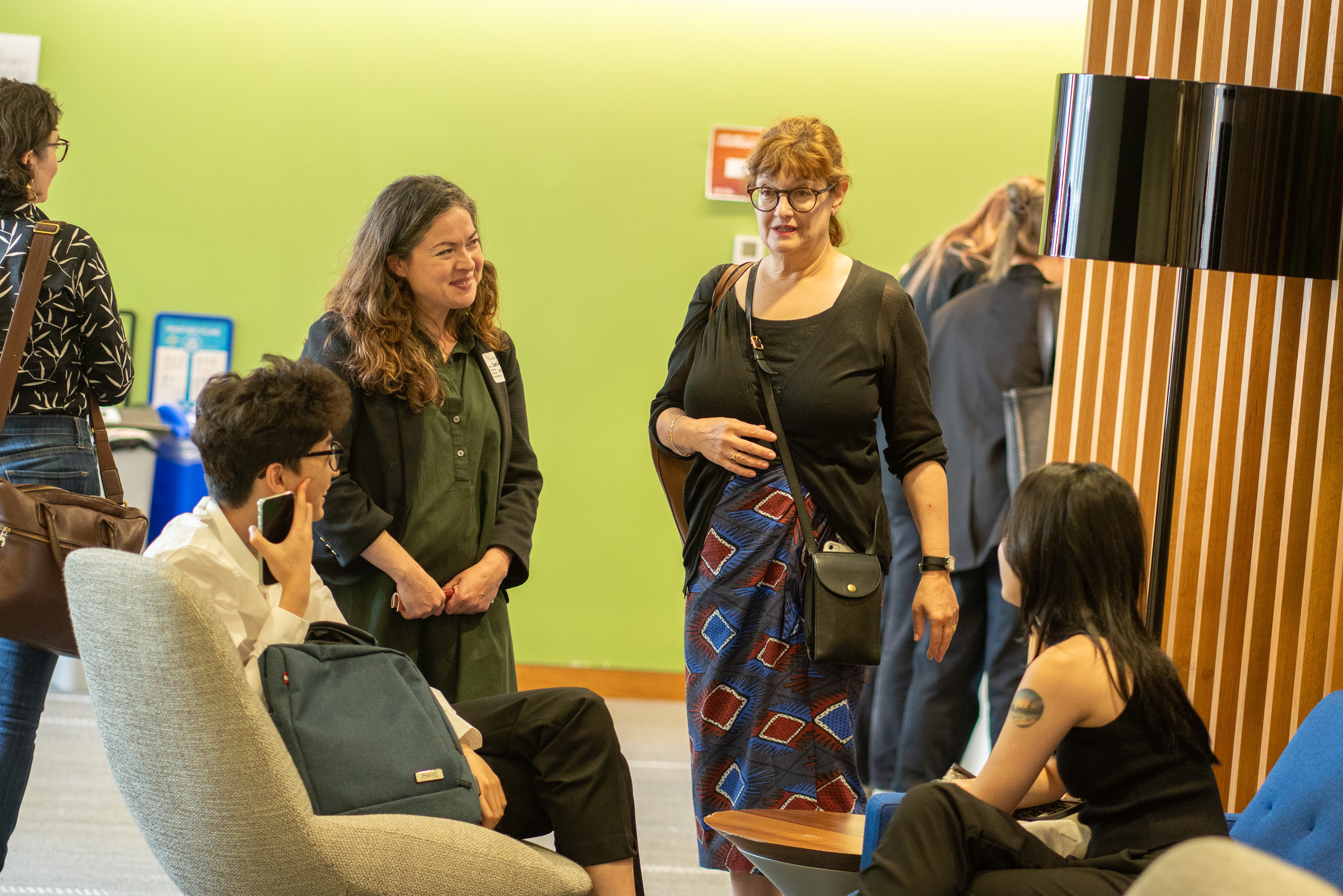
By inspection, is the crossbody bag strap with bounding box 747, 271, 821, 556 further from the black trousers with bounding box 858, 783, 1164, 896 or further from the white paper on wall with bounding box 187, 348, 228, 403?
the white paper on wall with bounding box 187, 348, 228, 403

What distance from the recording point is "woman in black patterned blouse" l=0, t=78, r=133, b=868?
2.55 metres

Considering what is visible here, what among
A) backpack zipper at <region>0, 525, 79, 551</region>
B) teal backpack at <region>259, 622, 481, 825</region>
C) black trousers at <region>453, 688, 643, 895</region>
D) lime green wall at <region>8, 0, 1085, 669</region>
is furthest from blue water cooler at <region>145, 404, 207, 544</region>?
teal backpack at <region>259, 622, 481, 825</region>

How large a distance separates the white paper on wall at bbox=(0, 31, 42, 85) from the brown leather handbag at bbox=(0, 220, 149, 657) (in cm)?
283

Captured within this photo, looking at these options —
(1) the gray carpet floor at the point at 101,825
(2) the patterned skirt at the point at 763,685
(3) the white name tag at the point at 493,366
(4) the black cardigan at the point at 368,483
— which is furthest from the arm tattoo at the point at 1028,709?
(1) the gray carpet floor at the point at 101,825

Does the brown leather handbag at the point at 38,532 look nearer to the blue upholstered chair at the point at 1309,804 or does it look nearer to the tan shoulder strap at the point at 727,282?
the tan shoulder strap at the point at 727,282

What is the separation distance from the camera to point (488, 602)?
249cm

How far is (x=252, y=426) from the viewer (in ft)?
6.39

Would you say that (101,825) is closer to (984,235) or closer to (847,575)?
(847,575)

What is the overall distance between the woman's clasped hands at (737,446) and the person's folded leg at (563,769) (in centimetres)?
49

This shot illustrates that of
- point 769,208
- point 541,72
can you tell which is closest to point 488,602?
point 769,208

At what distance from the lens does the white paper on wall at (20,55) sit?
4.91 m

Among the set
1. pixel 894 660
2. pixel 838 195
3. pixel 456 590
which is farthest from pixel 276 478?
pixel 894 660

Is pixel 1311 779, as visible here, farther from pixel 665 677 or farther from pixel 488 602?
pixel 665 677

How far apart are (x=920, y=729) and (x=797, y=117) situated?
2207 millimetres
